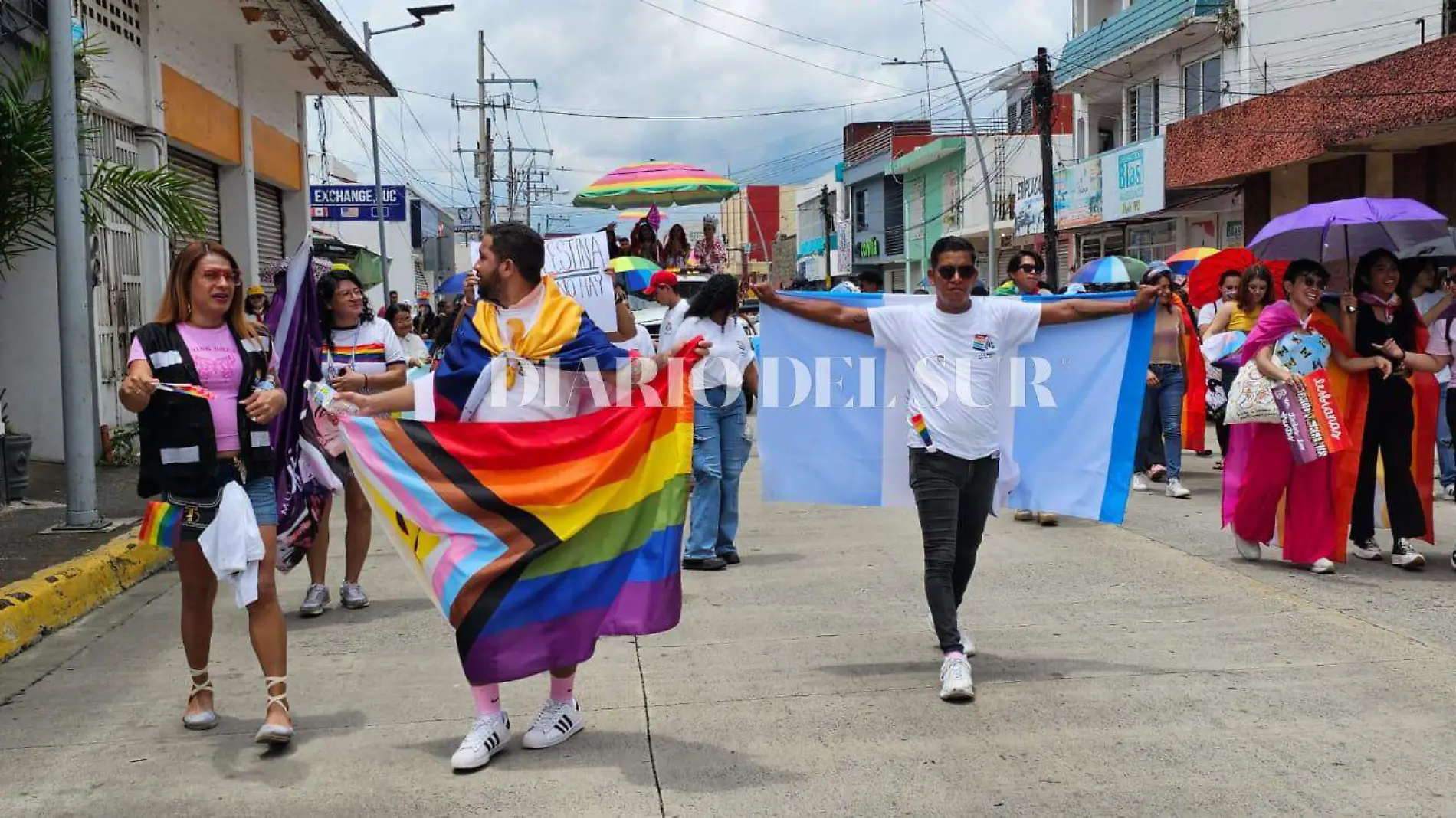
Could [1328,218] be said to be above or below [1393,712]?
above

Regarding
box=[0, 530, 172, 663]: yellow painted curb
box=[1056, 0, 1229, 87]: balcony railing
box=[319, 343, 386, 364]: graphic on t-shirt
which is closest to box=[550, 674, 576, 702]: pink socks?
box=[0, 530, 172, 663]: yellow painted curb

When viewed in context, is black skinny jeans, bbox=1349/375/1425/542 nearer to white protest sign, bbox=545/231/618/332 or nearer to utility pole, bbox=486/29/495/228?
white protest sign, bbox=545/231/618/332

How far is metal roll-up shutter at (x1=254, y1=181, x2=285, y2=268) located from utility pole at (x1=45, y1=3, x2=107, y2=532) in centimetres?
955

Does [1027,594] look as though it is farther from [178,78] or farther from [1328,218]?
[178,78]

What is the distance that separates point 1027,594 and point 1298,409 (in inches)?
76.3

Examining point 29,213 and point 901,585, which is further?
point 29,213

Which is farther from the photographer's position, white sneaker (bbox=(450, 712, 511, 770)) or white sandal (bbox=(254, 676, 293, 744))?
white sandal (bbox=(254, 676, 293, 744))

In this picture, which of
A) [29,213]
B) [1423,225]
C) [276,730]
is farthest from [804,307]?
[29,213]

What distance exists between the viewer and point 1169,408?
11.0 meters

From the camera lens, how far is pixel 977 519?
550cm

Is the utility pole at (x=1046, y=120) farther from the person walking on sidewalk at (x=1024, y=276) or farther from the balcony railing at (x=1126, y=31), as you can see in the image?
the person walking on sidewalk at (x=1024, y=276)

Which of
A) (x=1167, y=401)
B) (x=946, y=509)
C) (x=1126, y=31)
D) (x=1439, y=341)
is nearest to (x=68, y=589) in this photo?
(x=946, y=509)

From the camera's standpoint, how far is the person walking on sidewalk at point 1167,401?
421 inches

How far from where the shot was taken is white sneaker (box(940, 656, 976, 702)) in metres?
5.09
